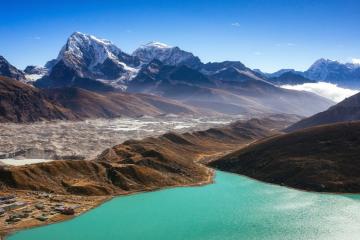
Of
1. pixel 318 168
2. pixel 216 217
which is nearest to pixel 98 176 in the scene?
pixel 216 217

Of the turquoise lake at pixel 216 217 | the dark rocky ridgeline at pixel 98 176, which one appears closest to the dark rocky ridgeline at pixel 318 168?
the turquoise lake at pixel 216 217

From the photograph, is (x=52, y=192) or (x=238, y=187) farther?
(x=238, y=187)

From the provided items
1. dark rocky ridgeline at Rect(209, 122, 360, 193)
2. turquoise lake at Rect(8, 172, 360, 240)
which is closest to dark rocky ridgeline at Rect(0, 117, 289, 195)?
turquoise lake at Rect(8, 172, 360, 240)

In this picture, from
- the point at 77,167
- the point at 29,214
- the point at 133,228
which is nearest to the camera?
the point at 133,228

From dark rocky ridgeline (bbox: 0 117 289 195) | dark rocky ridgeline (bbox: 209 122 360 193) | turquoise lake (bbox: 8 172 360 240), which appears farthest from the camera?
dark rocky ridgeline (bbox: 209 122 360 193)

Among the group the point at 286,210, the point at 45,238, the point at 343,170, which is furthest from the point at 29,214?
the point at 343,170

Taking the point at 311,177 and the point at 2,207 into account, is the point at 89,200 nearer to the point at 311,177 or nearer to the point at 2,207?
the point at 2,207

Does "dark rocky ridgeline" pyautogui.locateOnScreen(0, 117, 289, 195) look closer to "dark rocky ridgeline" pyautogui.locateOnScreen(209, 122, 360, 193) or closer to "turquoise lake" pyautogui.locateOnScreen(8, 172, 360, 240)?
"turquoise lake" pyautogui.locateOnScreen(8, 172, 360, 240)

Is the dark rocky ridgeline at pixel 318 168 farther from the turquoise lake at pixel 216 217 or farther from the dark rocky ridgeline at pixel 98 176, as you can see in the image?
the dark rocky ridgeline at pixel 98 176
